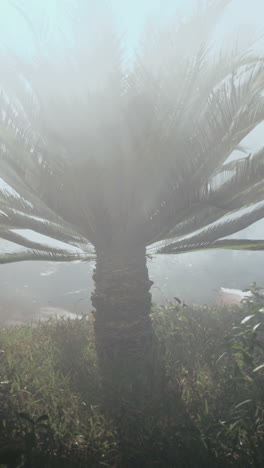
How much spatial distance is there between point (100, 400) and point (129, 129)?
3.26m

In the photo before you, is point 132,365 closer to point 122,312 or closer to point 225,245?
point 122,312

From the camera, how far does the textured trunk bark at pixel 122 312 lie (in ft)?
15.6

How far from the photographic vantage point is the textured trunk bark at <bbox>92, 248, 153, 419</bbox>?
476 centimetres

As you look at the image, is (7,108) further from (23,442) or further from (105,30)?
(23,442)

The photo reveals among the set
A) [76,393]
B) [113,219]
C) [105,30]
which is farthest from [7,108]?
[76,393]

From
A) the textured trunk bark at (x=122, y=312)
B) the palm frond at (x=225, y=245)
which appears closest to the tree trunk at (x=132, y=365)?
the textured trunk bark at (x=122, y=312)

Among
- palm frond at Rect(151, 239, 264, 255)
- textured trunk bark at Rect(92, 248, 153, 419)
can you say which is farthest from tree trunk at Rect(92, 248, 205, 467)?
palm frond at Rect(151, 239, 264, 255)

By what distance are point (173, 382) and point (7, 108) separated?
3960mm

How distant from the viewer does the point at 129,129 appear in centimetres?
435

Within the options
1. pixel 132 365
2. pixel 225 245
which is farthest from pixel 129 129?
pixel 132 365

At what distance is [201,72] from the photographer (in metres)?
4.19

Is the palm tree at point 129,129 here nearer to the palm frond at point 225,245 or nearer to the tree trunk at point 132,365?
the tree trunk at point 132,365

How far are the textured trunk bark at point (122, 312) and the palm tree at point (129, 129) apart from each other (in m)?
0.02

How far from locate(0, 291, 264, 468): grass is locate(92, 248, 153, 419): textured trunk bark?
271 mm
